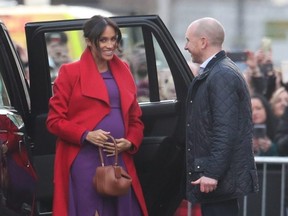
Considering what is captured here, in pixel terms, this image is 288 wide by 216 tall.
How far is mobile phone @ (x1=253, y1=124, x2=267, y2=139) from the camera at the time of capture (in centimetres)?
843

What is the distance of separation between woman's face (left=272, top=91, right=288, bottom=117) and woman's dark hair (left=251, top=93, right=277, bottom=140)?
0.34 ft

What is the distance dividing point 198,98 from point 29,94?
1300mm

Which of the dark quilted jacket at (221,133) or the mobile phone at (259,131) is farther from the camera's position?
the mobile phone at (259,131)

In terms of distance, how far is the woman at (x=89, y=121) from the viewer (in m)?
4.92

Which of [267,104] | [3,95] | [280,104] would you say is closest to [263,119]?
[267,104]

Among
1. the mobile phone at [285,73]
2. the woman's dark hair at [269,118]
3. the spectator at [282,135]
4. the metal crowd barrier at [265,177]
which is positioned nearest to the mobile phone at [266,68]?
the mobile phone at [285,73]

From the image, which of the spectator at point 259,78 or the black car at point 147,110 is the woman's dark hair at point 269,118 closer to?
the spectator at point 259,78

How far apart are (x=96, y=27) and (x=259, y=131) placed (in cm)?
387

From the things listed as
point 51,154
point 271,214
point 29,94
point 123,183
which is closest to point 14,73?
point 29,94

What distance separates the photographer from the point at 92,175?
16.2 feet

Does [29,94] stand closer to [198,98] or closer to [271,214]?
[198,98]

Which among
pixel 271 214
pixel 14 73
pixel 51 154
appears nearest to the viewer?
pixel 51 154

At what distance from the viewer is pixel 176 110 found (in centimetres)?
559

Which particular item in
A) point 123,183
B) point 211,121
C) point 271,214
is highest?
point 211,121
